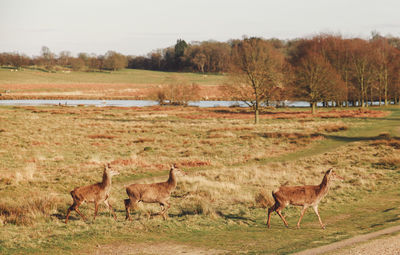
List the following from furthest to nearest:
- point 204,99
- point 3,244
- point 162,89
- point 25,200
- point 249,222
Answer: point 204,99, point 162,89, point 25,200, point 249,222, point 3,244

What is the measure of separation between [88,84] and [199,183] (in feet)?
475

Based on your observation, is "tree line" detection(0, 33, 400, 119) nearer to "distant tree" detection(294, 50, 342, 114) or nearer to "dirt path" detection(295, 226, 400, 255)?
"distant tree" detection(294, 50, 342, 114)

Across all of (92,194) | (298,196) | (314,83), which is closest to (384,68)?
(314,83)

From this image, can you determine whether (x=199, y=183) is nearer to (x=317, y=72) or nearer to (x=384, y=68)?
(x=317, y=72)

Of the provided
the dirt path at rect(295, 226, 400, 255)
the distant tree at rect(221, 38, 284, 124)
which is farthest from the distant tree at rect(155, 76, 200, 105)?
the dirt path at rect(295, 226, 400, 255)

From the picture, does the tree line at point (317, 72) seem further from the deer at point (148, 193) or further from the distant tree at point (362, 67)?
the deer at point (148, 193)

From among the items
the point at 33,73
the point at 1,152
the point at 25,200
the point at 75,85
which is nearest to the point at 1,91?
the point at 75,85

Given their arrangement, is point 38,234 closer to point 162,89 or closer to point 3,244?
point 3,244

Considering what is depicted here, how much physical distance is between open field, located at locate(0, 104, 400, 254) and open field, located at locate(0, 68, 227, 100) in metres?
60.1

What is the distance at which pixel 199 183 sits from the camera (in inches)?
822

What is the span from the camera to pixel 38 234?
39.6 ft

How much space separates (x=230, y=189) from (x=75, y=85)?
14244 centimetres

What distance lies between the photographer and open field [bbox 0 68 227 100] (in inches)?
4879

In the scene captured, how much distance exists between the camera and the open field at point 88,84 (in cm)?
12393
